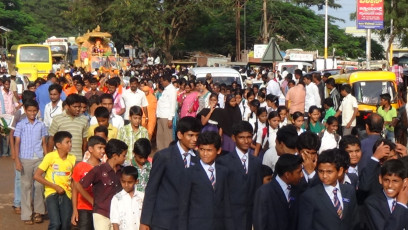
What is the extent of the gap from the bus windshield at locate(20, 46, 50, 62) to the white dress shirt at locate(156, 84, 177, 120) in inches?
968

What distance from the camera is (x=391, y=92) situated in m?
20.3

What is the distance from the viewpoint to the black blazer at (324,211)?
663cm

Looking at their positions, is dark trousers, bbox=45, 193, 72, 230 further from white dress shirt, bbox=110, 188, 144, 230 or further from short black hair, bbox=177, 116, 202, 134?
short black hair, bbox=177, 116, 202, 134

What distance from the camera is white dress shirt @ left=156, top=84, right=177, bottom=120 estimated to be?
16703 mm

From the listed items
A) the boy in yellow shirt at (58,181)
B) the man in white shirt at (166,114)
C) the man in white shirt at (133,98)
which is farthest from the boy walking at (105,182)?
the man in white shirt at (166,114)

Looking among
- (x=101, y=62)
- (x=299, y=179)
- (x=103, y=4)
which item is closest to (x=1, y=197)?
(x=299, y=179)

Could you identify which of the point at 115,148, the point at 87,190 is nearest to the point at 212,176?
the point at 115,148

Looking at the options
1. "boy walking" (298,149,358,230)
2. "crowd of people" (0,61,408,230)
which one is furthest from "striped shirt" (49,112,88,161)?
Result: "boy walking" (298,149,358,230)

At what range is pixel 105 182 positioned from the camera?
8695 mm

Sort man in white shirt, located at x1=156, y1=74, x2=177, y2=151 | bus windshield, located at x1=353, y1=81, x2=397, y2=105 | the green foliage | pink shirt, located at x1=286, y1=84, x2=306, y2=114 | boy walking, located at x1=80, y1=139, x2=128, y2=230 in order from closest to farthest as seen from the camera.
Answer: boy walking, located at x1=80, y1=139, x2=128, y2=230, man in white shirt, located at x1=156, y1=74, x2=177, y2=151, pink shirt, located at x1=286, y1=84, x2=306, y2=114, bus windshield, located at x1=353, y1=81, x2=397, y2=105, the green foliage

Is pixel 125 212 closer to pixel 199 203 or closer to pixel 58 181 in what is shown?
pixel 199 203

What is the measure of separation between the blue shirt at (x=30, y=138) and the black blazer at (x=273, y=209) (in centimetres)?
Result: 482

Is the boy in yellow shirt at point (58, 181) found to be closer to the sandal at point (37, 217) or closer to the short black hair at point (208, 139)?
the sandal at point (37, 217)

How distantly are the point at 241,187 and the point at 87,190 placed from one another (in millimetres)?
1981
